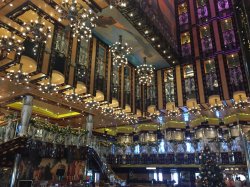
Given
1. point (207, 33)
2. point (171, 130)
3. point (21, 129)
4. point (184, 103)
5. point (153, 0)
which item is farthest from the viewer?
point (171, 130)

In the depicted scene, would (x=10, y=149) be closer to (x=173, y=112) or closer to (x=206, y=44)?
(x=173, y=112)

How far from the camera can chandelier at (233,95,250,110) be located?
15166mm

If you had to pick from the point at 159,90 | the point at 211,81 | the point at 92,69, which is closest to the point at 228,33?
the point at 211,81

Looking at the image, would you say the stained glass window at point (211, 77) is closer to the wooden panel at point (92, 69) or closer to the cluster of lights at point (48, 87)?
the wooden panel at point (92, 69)

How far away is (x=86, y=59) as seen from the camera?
15203 millimetres

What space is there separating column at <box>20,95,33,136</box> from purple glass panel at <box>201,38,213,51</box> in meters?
13.4

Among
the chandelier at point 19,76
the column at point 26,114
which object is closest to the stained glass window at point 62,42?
the chandelier at point 19,76

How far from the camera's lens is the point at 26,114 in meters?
12.0

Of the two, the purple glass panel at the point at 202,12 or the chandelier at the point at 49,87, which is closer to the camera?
the chandelier at the point at 49,87

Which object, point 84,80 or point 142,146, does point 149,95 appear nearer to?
point 142,146

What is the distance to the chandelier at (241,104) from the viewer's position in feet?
49.8

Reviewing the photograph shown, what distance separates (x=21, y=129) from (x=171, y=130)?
12.9 metres

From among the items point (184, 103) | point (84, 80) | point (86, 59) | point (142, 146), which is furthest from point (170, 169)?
point (86, 59)

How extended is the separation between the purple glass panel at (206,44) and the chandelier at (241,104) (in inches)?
184
